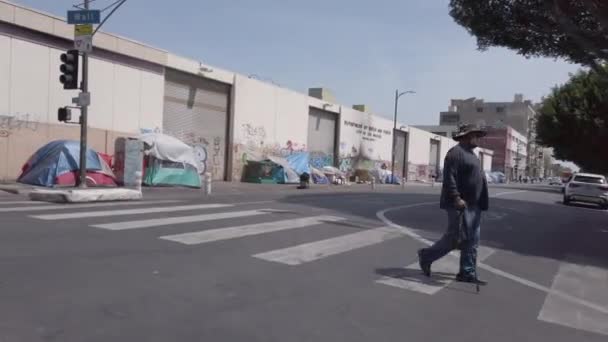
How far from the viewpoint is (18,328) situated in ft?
13.4

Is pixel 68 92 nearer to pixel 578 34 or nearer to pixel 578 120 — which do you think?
pixel 578 34

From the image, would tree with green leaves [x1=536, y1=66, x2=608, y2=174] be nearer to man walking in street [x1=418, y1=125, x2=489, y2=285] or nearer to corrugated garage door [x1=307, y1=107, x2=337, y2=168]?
corrugated garage door [x1=307, y1=107, x2=337, y2=168]

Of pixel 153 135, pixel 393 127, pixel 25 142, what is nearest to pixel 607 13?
pixel 153 135

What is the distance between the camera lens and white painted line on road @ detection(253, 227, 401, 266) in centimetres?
727

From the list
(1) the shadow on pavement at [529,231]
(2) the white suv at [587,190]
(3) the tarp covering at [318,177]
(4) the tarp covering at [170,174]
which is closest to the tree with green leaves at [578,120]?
(2) the white suv at [587,190]

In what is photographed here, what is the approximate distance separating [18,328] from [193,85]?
25425mm

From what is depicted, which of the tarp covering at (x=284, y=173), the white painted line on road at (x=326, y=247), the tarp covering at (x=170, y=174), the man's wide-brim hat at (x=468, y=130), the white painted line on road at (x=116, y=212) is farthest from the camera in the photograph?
the tarp covering at (x=284, y=173)

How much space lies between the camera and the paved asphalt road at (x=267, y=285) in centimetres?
449

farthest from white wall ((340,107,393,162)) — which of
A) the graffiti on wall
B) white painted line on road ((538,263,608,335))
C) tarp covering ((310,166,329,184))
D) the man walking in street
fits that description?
the man walking in street

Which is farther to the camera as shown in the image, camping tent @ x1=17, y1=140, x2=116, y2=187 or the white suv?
the white suv

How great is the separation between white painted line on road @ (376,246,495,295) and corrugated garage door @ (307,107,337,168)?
32.2 meters

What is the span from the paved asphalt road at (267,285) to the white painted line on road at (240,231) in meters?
0.03

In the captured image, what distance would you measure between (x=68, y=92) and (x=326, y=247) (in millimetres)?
16722

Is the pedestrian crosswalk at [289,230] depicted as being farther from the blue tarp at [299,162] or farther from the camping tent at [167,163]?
the blue tarp at [299,162]
